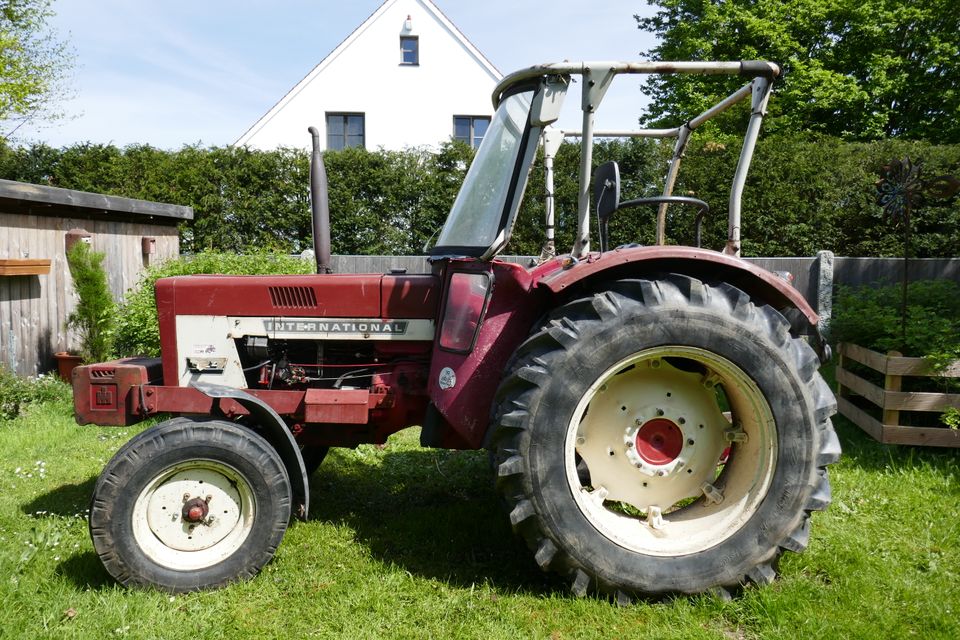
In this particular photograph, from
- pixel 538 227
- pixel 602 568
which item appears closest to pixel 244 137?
pixel 538 227

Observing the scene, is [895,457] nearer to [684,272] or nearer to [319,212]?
[684,272]

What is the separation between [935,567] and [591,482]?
1.60 meters

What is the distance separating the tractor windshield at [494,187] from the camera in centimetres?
298

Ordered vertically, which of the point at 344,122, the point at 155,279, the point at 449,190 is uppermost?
the point at 344,122

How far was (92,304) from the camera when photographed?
22.3 feet

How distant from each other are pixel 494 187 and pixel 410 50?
1828cm

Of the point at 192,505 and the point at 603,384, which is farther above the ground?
the point at 603,384

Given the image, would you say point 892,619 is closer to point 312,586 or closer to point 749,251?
point 312,586

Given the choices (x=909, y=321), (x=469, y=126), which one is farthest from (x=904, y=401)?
(x=469, y=126)

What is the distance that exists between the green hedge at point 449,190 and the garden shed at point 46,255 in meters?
3.39

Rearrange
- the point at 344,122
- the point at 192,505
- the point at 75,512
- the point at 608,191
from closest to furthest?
the point at 608,191 < the point at 192,505 < the point at 75,512 < the point at 344,122

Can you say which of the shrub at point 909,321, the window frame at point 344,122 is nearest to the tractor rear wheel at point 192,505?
the shrub at point 909,321

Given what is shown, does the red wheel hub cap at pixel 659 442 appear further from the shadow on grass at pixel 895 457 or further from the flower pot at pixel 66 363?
the flower pot at pixel 66 363

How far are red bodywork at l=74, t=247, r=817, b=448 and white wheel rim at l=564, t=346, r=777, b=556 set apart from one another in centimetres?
48
